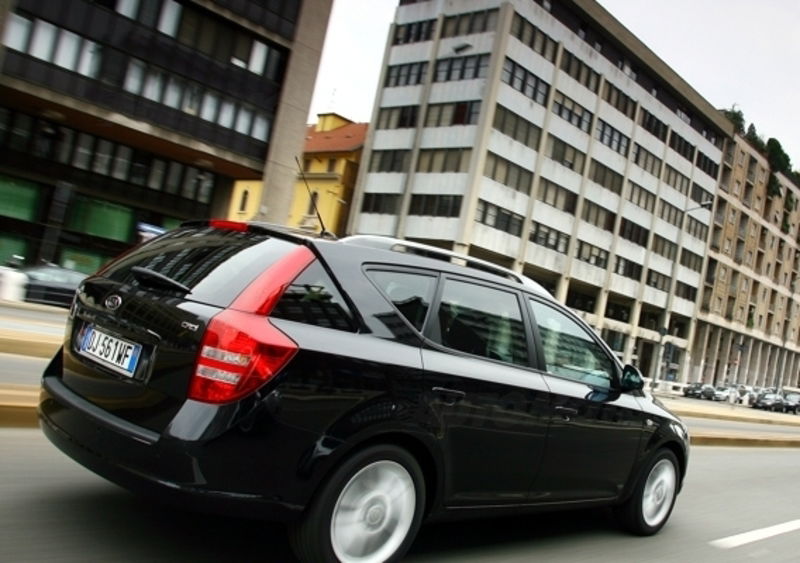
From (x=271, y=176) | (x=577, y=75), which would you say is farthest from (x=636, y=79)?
(x=271, y=176)

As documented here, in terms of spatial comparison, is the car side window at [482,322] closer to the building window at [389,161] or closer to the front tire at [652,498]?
the front tire at [652,498]

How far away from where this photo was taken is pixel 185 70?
94.8 feet

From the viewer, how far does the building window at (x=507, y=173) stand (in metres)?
42.7

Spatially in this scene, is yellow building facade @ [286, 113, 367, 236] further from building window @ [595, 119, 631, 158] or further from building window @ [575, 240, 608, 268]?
building window @ [595, 119, 631, 158]

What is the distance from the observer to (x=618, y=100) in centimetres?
5256

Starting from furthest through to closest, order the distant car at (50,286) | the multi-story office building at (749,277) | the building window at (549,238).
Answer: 1. the multi-story office building at (749,277)
2. the building window at (549,238)
3. the distant car at (50,286)

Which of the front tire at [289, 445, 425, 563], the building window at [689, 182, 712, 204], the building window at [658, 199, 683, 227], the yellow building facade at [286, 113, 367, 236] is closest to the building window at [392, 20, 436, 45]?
the yellow building facade at [286, 113, 367, 236]

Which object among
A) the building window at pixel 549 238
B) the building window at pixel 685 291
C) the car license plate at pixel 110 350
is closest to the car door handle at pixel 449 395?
the car license plate at pixel 110 350

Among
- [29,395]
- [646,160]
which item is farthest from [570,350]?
[646,160]

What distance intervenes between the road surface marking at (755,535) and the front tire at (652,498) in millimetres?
406

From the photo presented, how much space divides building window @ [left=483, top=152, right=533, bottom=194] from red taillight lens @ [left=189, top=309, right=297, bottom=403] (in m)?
40.1

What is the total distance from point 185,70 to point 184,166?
4.70m

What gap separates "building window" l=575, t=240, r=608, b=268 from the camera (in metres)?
50.3

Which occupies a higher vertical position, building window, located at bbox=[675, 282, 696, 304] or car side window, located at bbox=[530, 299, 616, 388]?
building window, located at bbox=[675, 282, 696, 304]
